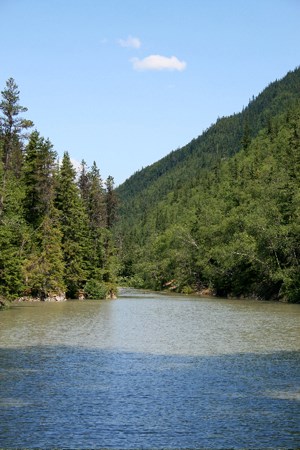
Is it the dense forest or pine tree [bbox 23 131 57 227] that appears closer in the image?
the dense forest

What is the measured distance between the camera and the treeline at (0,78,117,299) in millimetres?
63875

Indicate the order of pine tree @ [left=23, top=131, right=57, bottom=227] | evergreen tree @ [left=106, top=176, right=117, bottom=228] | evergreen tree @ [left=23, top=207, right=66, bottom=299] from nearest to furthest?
evergreen tree @ [left=23, top=207, right=66, bottom=299]
pine tree @ [left=23, top=131, right=57, bottom=227]
evergreen tree @ [left=106, top=176, right=117, bottom=228]

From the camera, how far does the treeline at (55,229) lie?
63875 millimetres

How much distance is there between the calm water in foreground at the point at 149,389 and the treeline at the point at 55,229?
2760cm

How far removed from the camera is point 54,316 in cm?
4406

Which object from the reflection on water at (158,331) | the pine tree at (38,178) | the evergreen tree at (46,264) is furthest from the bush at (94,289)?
the reflection on water at (158,331)

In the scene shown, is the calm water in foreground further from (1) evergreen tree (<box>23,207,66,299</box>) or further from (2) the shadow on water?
(1) evergreen tree (<box>23,207,66,299</box>)

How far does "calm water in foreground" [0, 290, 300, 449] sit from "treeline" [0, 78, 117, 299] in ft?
90.5

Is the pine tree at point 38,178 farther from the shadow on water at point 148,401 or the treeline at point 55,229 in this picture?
the shadow on water at point 148,401

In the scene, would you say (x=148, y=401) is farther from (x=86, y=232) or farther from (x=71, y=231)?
(x=86, y=232)

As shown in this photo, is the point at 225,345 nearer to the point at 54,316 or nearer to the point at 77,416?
the point at 77,416

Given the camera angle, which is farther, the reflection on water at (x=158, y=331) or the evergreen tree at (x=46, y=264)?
the evergreen tree at (x=46, y=264)

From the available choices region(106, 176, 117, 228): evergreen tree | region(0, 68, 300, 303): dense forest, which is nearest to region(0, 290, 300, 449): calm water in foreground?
region(0, 68, 300, 303): dense forest

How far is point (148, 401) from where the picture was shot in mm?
16266
